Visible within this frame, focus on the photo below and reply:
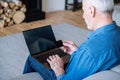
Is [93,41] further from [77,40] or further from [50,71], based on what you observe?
[77,40]

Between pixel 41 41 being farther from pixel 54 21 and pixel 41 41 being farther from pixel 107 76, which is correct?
pixel 54 21

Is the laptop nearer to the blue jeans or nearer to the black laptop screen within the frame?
the black laptop screen

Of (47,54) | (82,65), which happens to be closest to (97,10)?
(82,65)

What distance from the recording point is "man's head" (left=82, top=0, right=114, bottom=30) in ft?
3.55

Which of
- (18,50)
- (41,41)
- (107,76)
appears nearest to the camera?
(107,76)

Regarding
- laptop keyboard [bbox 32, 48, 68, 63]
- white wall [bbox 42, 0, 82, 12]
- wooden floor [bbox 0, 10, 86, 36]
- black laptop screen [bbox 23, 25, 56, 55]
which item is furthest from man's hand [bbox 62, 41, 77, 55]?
white wall [bbox 42, 0, 82, 12]

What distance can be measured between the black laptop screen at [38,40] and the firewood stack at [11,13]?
241 centimetres

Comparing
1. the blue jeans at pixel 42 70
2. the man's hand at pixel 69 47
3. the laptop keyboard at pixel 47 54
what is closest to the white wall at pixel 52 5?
the laptop keyboard at pixel 47 54

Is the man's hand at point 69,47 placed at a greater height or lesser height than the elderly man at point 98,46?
lesser

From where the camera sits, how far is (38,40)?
184cm

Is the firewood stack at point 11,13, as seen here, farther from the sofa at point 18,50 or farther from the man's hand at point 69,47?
the man's hand at point 69,47

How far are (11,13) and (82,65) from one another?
3466mm

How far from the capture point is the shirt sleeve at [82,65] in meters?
1.04

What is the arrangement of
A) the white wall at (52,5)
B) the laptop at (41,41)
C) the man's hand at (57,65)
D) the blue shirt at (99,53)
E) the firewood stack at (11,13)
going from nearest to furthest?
the blue shirt at (99,53) → the man's hand at (57,65) → the laptop at (41,41) → the firewood stack at (11,13) → the white wall at (52,5)
